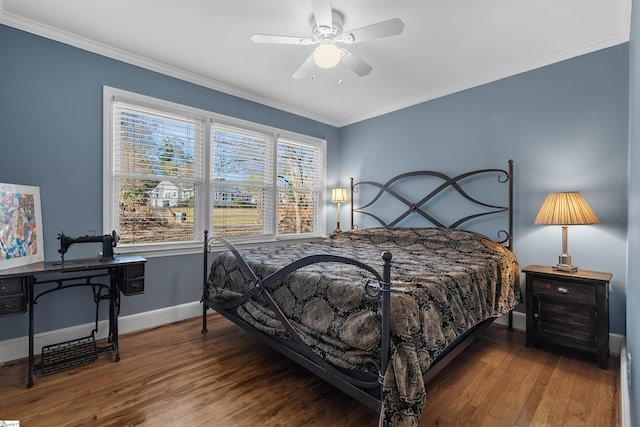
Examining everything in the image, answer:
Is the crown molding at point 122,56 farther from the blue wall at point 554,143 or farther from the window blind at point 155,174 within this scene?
the blue wall at point 554,143

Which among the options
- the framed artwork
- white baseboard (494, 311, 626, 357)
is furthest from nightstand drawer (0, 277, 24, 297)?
white baseboard (494, 311, 626, 357)

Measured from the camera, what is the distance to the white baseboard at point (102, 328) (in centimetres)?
229

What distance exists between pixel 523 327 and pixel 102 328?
4.06 meters

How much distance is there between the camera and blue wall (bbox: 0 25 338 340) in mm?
2314

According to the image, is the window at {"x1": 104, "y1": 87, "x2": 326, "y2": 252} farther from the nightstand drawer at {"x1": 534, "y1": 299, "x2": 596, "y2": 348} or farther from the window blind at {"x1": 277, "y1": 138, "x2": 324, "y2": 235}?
the nightstand drawer at {"x1": 534, "y1": 299, "x2": 596, "y2": 348}

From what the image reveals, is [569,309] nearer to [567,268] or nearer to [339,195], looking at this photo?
[567,268]

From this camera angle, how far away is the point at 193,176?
3.35 m

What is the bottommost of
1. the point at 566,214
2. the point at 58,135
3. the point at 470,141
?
the point at 566,214

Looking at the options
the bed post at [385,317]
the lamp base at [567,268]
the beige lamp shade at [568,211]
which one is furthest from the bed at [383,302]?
the beige lamp shade at [568,211]

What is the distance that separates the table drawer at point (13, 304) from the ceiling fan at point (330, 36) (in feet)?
7.81

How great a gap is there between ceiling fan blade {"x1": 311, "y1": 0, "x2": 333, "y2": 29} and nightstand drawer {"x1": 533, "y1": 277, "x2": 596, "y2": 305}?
2679 mm

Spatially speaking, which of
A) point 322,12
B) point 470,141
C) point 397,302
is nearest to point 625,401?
point 397,302

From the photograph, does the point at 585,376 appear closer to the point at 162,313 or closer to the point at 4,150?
the point at 162,313

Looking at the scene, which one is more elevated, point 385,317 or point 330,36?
point 330,36
